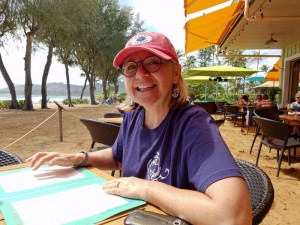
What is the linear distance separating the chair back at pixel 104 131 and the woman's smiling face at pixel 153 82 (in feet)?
5.14

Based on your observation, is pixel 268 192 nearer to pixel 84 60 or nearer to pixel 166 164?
pixel 166 164

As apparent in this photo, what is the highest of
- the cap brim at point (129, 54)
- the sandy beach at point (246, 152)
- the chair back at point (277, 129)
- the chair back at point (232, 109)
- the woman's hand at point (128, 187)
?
the cap brim at point (129, 54)

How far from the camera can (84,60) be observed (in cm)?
2641

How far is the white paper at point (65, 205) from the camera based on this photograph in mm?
790

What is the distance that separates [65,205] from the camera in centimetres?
87

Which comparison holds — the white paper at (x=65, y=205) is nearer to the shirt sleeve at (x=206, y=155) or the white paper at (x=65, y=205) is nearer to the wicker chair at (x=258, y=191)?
the shirt sleeve at (x=206, y=155)

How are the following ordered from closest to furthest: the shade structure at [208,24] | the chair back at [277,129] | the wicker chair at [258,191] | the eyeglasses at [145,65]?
1. the wicker chair at [258,191]
2. the eyeglasses at [145,65]
3. the chair back at [277,129]
4. the shade structure at [208,24]

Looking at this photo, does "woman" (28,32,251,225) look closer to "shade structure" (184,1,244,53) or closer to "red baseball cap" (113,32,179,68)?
"red baseball cap" (113,32,179,68)

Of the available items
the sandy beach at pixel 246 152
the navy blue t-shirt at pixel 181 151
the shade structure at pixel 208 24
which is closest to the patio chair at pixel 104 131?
the navy blue t-shirt at pixel 181 151

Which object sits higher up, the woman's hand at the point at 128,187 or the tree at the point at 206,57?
the tree at the point at 206,57

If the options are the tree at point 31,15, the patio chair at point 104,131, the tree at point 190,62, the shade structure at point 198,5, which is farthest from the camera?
the tree at point 190,62

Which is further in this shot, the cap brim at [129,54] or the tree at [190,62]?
the tree at [190,62]

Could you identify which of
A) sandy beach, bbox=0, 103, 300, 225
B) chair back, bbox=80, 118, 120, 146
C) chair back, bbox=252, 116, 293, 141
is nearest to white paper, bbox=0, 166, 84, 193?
chair back, bbox=80, 118, 120, 146

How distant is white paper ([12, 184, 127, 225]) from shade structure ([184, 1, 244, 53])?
5.65m
